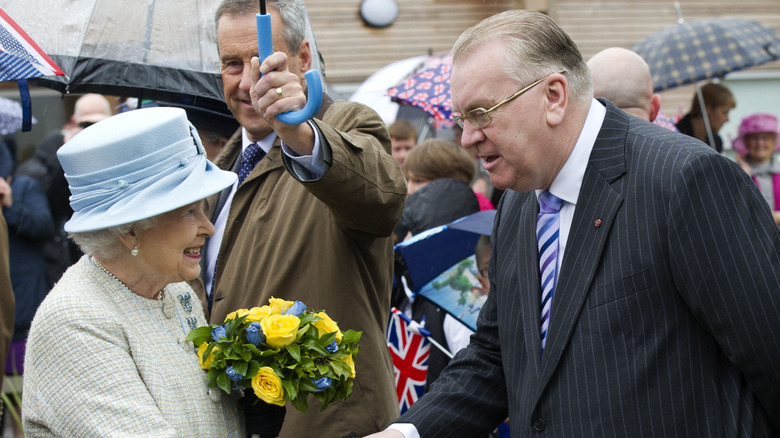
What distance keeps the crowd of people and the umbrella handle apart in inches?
1.2

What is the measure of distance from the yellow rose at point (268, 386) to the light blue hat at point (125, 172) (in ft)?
1.86

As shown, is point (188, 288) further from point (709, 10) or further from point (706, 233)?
point (709, 10)

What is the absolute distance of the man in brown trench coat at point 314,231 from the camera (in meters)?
2.79

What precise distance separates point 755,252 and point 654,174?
1.06ft

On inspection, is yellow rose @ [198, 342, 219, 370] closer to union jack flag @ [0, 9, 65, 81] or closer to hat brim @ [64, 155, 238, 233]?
hat brim @ [64, 155, 238, 233]

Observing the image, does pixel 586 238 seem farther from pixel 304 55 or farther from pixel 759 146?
pixel 759 146

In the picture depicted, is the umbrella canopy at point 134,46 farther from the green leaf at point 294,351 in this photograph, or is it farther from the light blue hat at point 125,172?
the green leaf at point 294,351

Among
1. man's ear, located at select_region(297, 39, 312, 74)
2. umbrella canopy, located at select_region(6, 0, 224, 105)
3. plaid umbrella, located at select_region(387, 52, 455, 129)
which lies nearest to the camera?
man's ear, located at select_region(297, 39, 312, 74)

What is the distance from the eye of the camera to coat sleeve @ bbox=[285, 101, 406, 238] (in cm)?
260

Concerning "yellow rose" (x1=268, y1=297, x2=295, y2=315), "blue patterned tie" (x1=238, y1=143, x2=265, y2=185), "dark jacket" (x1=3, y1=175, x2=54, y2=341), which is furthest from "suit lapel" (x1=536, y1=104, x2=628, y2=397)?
"dark jacket" (x1=3, y1=175, x2=54, y2=341)

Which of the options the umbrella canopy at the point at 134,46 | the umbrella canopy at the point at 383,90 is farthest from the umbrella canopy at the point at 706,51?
the umbrella canopy at the point at 134,46

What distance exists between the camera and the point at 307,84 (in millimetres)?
2367

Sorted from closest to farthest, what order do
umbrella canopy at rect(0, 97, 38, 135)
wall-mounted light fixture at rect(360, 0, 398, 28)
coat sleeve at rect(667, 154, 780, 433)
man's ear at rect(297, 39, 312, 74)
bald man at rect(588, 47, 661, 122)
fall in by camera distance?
1. coat sleeve at rect(667, 154, 780, 433)
2. man's ear at rect(297, 39, 312, 74)
3. bald man at rect(588, 47, 661, 122)
4. umbrella canopy at rect(0, 97, 38, 135)
5. wall-mounted light fixture at rect(360, 0, 398, 28)

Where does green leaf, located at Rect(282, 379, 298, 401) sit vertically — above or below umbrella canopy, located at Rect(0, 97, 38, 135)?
above
